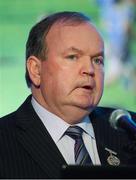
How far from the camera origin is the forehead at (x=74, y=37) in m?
2.45

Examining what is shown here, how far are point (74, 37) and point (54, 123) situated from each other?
0.38 m

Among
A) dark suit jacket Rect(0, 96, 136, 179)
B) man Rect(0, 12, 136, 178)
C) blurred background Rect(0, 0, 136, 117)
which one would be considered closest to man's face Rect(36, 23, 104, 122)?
man Rect(0, 12, 136, 178)

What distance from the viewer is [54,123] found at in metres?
2.50

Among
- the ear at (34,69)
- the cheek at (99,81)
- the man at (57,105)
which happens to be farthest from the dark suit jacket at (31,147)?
the cheek at (99,81)

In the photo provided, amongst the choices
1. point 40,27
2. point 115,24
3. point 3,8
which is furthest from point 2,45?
point 40,27

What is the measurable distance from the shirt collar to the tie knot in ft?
0.06

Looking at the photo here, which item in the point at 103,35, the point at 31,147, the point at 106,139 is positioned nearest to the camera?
the point at 31,147

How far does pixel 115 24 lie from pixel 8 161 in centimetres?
222

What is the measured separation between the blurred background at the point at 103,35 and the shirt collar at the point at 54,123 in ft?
5.26

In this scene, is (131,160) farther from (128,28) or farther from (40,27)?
(128,28)

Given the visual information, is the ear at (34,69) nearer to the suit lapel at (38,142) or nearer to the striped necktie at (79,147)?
the suit lapel at (38,142)

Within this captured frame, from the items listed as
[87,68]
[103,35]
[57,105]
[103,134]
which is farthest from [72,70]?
[103,35]

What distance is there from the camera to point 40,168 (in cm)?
233

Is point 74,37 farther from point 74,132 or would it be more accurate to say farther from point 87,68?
point 74,132
